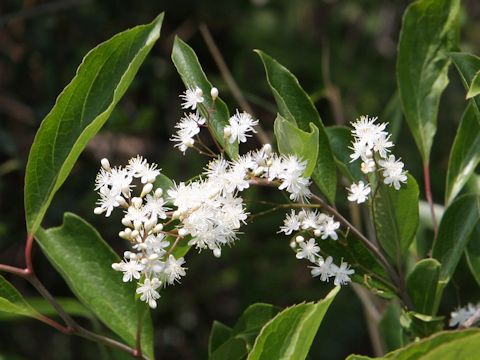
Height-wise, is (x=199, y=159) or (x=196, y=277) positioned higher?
(x=199, y=159)

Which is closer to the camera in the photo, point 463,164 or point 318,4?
point 463,164

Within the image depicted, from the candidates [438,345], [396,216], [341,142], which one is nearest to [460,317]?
[396,216]

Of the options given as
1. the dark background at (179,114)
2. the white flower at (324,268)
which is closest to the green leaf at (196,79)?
the white flower at (324,268)

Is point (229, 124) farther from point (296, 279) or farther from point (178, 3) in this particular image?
point (296, 279)

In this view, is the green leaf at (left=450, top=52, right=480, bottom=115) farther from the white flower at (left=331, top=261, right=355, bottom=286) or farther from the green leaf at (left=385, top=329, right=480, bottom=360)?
the green leaf at (left=385, top=329, right=480, bottom=360)

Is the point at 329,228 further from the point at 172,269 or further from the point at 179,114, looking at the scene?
the point at 179,114

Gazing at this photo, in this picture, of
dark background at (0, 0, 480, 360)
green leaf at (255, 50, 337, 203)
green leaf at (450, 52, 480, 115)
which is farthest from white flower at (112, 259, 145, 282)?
dark background at (0, 0, 480, 360)

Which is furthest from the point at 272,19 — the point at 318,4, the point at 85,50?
the point at 85,50
